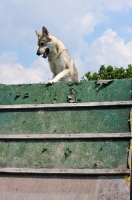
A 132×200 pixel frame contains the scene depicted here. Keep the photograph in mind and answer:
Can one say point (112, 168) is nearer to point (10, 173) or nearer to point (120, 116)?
point (120, 116)

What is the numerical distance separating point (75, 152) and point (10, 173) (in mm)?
1156

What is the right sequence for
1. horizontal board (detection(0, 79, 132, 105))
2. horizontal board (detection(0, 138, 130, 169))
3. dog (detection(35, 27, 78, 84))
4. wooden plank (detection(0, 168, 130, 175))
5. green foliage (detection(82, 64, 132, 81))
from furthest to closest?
green foliage (detection(82, 64, 132, 81))
dog (detection(35, 27, 78, 84))
horizontal board (detection(0, 79, 132, 105))
horizontal board (detection(0, 138, 130, 169))
wooden plank (detection(0, 168, 130, 175))

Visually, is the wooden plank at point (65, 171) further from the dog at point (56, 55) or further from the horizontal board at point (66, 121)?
the dog at point (56, 55)

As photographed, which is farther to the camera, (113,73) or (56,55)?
(113,73)

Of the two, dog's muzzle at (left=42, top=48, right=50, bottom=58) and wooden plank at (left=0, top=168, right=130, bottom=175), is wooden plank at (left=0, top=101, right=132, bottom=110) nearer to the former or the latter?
wooden plank at (left=0, top=168, right=130, bottom=175)

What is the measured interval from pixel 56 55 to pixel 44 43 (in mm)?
424

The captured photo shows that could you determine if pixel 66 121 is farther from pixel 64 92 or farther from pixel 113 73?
pixel 113 73

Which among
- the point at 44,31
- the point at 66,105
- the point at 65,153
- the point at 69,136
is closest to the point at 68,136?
the point at 69,136

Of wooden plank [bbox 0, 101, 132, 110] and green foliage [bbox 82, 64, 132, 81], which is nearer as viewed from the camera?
wooden plank [bbox 0, 101, 132, 110]

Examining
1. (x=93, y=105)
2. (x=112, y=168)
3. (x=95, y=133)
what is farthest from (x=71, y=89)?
(x=112, y=168)

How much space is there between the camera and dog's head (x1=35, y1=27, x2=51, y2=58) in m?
9.90

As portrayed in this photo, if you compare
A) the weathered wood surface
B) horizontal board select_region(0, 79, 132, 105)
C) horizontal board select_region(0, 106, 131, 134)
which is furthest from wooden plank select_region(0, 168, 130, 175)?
horizontal board select_region(0, 79, 132, 105)

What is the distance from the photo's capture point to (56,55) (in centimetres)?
993

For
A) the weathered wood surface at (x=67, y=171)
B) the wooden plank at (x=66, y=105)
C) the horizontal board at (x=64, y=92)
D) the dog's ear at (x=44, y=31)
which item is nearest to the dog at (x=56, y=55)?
the dog's ear at (x=44, y=31)
